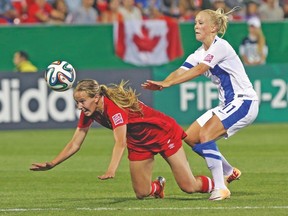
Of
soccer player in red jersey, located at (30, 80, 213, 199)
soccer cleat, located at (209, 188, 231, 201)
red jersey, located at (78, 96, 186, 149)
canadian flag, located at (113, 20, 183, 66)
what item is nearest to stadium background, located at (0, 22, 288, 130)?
canadian flag, located at (113, 20, 183, 66)

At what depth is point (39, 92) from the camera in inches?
881

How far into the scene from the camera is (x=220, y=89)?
476 inches

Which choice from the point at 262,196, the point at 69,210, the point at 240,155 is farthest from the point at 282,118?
the point at 69,210

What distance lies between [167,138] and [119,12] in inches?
628

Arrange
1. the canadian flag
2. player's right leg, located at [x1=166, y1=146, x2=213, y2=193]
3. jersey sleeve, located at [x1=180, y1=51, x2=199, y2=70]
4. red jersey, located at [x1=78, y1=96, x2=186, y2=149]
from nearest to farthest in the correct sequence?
1. red jersey, located at [x1=78, y1=96, x2=186, y2=149]
2. player's right leg, located at [x1=166, y1=146, x2=213, y2=193]
3. jersey sleeve, located at [x1=180, y1=51, x2=199, y2=70]
4. the canadian flag

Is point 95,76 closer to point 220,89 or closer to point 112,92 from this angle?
point 220,89

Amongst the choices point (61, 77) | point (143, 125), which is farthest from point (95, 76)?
point (143, 125)

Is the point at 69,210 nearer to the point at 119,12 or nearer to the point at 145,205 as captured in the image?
the point at 145,205

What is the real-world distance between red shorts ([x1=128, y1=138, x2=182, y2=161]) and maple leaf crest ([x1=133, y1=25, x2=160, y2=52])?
14.8 meters

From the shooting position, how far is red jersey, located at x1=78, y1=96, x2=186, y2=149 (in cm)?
1114

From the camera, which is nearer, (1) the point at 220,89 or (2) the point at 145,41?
(1) the point at 220,89

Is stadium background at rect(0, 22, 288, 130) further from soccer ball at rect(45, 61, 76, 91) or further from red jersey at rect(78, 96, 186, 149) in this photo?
red jersey at rect(78, 96, 186, 149)

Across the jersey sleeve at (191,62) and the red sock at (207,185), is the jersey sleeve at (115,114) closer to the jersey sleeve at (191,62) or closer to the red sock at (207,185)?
the red sock at (207,185)

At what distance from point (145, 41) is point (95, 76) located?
3.51m
